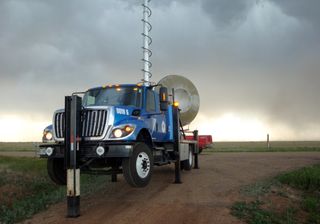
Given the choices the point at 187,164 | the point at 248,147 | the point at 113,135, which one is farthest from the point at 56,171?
the point at 248,147

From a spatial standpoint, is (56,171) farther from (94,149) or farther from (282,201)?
(282,201)

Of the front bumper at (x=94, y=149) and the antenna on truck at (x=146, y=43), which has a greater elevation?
the antenna on truck at (x=146, y=43)

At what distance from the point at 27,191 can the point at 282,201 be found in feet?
27.3

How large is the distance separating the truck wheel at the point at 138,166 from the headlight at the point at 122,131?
1.20ft

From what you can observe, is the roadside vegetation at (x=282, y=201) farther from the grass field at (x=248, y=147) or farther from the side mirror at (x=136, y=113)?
the grass field at (x=248, y=147)

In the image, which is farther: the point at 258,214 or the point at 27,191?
the point at 27,191

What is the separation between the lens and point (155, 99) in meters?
12.1

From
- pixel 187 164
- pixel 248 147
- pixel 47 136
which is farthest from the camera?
pixel 248 147

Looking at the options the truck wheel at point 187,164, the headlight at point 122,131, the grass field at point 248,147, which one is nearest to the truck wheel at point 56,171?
the headlight at point 122,131

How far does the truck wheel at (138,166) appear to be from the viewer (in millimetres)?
9242

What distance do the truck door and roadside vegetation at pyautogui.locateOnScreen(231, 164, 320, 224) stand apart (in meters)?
3.04

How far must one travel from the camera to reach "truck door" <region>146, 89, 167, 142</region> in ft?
38.1

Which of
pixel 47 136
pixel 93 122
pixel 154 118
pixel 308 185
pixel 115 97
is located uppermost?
pixel 115 97

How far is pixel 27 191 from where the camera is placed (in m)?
13.9
